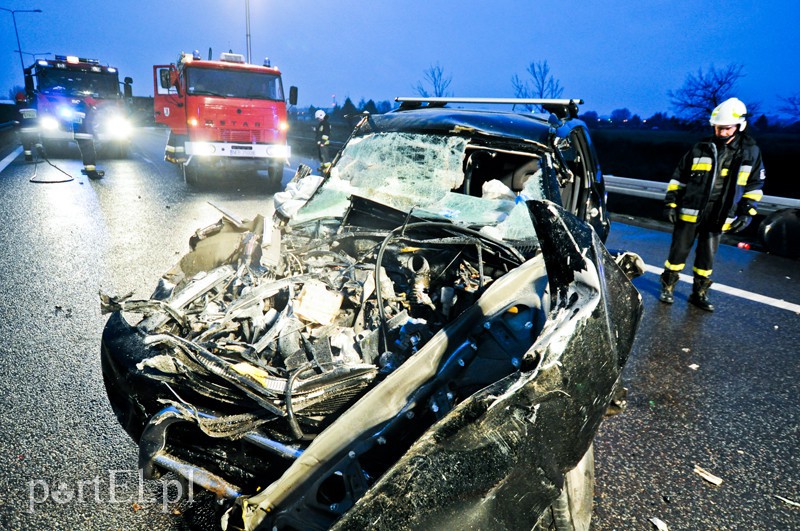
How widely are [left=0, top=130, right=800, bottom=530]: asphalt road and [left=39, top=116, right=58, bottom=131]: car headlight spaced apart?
10.3 meters

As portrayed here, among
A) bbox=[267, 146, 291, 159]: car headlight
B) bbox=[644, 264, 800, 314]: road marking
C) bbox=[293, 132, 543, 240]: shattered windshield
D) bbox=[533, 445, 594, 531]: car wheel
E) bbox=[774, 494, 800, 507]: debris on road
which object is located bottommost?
bbox=[774, 494, 800, 507]: debris on road

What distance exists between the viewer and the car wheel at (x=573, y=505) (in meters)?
1.71

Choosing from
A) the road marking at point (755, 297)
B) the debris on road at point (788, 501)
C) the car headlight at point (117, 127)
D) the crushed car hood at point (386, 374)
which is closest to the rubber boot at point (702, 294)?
the road marking at point (755, 297)

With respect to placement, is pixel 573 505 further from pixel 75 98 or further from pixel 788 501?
pixel 75 98

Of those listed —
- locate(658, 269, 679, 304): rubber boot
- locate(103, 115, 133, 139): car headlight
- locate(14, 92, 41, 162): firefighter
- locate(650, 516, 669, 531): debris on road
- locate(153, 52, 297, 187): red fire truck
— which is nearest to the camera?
locate(650, 516, 669, 531): debris on road

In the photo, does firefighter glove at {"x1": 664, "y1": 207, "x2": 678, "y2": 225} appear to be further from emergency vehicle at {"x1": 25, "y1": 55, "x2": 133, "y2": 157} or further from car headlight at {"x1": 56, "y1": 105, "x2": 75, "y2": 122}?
car headlight at {"x1": 56, "y1": 105, "x2": 75, "y2": 122}

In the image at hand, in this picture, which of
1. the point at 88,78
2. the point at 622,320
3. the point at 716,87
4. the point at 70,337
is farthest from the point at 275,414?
the point at 716,87

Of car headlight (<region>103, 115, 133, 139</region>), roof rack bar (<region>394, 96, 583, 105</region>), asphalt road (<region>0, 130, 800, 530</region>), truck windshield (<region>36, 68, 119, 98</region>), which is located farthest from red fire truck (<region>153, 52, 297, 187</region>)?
roof rack bar (<region>394, 96, 583, 105</region>)

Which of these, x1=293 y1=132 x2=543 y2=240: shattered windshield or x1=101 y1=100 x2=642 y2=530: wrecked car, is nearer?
x1=101 y1=100 x2=642 y2=530: wrecked car

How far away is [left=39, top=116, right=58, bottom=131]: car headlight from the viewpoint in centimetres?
1395

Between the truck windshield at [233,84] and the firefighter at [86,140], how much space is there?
119 inches

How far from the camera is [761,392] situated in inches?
128

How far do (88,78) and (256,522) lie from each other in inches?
683

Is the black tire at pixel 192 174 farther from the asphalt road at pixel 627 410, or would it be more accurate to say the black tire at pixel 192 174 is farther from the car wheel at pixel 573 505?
the car wheel at pixel 573 505
